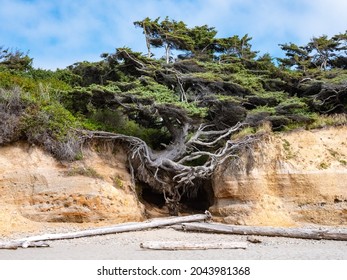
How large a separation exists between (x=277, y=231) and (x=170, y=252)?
5614 mm

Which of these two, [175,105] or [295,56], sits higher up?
[295,56]

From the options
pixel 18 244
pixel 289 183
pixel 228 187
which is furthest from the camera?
pixel 228 187

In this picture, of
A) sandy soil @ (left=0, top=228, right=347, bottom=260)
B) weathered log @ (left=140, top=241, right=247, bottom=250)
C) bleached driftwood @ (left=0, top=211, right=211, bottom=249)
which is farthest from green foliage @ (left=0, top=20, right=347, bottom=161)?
weathered log @ (left=140, top=241, right=247, bottom=250)

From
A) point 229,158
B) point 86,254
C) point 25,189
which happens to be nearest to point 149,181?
point 229,158

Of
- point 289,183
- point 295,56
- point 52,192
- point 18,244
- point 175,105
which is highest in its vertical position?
point 295,56

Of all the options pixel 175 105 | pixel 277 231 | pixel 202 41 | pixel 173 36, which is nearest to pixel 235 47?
pixel 202 41

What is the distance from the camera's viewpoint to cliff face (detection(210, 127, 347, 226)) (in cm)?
1781

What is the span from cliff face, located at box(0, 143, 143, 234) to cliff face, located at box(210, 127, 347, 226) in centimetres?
491

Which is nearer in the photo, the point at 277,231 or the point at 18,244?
the point at 18,244

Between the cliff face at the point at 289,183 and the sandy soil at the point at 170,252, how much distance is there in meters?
2.78

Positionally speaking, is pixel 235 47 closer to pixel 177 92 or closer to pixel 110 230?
pixel 177 92

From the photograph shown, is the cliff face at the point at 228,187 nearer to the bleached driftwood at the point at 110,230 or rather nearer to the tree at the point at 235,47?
the bleached driftwood at the point at 110,230

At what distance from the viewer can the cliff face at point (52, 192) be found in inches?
678

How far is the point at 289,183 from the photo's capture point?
1850 centimetres
